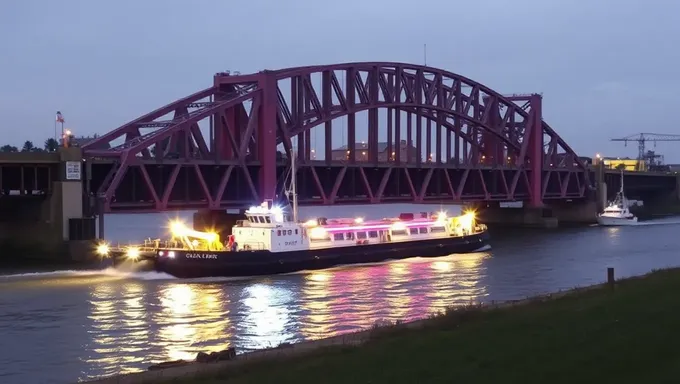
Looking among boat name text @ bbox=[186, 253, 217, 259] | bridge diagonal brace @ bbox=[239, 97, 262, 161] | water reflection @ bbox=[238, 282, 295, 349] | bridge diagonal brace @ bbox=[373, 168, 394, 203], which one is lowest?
water reflection @ bbox=[238, 282, 295, 349]

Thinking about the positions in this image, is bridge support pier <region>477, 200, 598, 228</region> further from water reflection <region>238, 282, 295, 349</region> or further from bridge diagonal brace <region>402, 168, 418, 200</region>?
water reflection <region>238, 282, 295, 349</region>

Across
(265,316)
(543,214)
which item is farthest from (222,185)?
(543,214)

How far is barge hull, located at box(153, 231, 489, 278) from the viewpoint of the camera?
5684cm

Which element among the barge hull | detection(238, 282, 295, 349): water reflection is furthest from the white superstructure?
detection(238, 282, 295, 349): water reflection

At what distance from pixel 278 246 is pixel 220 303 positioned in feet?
47.4

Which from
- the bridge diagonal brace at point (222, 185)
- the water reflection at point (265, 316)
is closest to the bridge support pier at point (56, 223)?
the bridge diagonal brace at point (222, 185)

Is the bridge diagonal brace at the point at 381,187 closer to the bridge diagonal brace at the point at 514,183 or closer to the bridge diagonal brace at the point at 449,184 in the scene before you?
the bridge diagonal brace at the point at 449,184

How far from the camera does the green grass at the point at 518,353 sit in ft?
60.0

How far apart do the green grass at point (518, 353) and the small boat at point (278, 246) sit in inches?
1226

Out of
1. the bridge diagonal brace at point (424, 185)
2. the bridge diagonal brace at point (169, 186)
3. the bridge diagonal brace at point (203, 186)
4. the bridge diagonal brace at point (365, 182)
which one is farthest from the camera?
the bridge diagonal brace at point (424, 185)

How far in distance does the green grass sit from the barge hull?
30781 mm

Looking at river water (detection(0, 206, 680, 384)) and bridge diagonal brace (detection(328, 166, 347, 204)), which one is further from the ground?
bridge diagonal brace (detection(328, 166, 347, 204))

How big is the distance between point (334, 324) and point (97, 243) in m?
28.8

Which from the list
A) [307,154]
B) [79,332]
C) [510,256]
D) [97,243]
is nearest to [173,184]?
[97,243]
